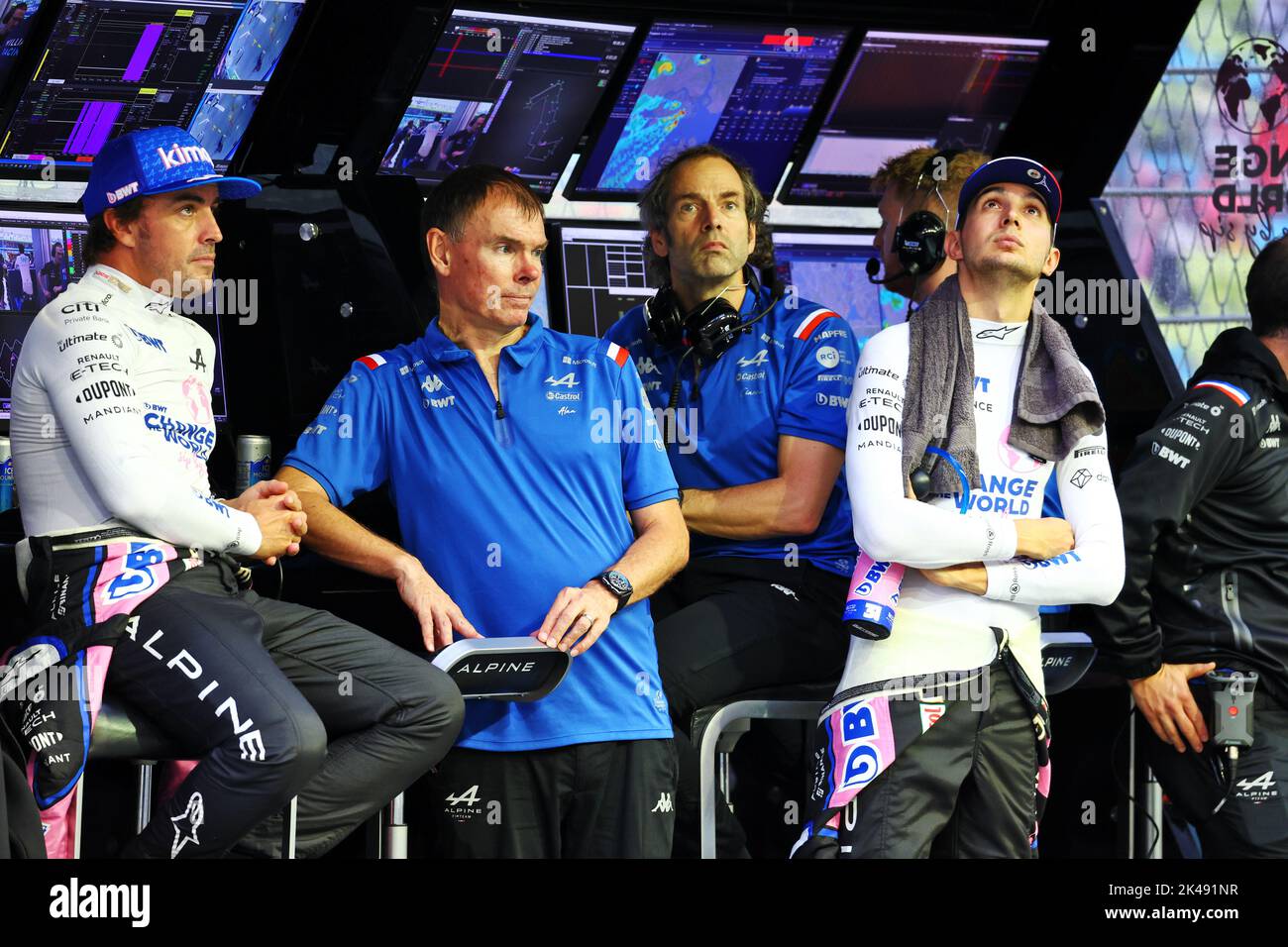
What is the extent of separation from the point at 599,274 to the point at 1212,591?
1.77m

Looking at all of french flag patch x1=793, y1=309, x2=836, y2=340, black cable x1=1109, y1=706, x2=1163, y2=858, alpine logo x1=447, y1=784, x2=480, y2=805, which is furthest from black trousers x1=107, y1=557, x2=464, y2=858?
black cable x1=1109, y1=706, x2=1163, y2=858

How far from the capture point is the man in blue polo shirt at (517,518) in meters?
2.94

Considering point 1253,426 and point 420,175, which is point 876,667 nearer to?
point 1253,426

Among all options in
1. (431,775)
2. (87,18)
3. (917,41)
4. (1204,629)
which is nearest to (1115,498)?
(1204,629)

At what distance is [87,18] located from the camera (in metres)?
3.71

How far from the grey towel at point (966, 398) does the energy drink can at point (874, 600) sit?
0.16 metres

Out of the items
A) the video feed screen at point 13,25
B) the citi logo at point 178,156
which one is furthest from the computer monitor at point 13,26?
the citi logo at point 178,156

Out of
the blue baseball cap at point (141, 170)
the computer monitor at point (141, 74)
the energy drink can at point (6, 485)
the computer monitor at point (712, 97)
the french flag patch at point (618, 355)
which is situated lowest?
the energy drink can at point (6, 485)

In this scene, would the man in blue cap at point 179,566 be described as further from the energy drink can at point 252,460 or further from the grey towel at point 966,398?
the grey towel at point 966,398

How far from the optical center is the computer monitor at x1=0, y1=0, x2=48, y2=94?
365cm

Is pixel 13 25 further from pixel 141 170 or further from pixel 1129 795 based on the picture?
pixel 1129 795

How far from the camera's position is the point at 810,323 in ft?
11.5

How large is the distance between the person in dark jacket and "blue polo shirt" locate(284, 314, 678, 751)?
2.90 ft

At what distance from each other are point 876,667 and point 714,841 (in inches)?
20.3
